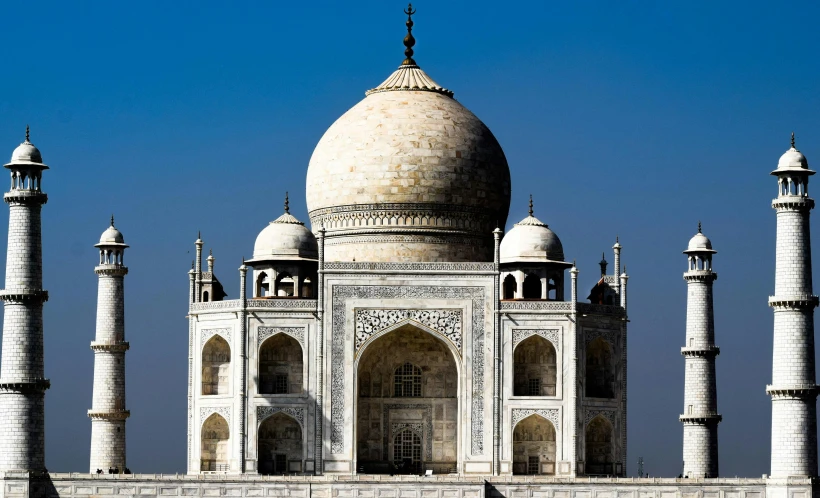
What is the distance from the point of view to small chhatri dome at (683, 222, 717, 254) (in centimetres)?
4106

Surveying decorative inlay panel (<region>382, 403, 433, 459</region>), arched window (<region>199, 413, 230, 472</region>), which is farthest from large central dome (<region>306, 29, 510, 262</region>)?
arched window (<region>199, 413, 230, 472</region>)

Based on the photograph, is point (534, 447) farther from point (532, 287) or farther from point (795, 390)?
point (795, 390)

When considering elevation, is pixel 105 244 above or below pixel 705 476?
above

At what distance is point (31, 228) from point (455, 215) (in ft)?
30.9

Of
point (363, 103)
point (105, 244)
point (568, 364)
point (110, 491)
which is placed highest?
point (363, 103)

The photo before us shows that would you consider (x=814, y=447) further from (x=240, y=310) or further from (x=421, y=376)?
(x=240, y=310)

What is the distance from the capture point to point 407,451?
128 ft

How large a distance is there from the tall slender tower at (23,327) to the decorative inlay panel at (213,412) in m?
4.60

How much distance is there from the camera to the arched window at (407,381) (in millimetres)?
39156

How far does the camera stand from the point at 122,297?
40.9 m

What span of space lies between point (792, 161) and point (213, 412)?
11850 mm

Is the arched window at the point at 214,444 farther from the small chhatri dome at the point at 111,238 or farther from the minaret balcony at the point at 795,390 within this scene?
the minaret balcony at the point at 795,390

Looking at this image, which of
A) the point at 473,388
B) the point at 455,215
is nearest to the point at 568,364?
the point at 473,388

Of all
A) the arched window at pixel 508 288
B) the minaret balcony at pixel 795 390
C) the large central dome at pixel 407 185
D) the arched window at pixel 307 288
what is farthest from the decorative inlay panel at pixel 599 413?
the arched window at pixel 307 288
